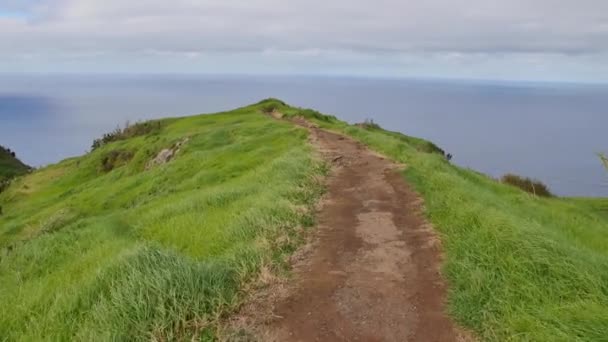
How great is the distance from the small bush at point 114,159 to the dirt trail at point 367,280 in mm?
35346

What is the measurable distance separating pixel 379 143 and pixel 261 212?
14.8 metres

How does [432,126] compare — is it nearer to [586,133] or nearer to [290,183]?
[586,133]

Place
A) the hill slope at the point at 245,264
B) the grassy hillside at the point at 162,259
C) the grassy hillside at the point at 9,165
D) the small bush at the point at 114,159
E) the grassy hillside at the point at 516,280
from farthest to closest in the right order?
the grassy hillside at the point at 9,165
the small bush at the point at 114,159
the grassy hillside at the point at 162,259
the hill slope at the point at 245,264
the grassy hillside at the point at 516,280

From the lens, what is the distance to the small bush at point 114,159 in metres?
→ 45.3

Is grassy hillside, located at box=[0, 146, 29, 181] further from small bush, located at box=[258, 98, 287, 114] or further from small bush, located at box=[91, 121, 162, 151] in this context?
small bush, located at box=[258, 98, 287, 114]

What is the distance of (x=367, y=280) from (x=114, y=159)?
140 ft

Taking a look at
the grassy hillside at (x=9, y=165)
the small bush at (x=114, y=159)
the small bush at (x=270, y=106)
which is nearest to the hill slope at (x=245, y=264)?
the small bush at (x=114, y=159)

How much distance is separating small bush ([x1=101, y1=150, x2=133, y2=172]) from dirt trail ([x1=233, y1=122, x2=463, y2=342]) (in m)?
35.3

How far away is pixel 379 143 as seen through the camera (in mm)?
25594

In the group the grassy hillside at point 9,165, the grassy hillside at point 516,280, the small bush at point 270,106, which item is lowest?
the grassy hillside at point 9,165

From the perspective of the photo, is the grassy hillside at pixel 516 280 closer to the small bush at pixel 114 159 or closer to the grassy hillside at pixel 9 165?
the small bush at pixel 114 159

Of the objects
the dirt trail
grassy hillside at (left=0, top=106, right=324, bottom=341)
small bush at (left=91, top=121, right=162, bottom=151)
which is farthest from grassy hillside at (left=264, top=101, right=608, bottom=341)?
small bush at (left=91, top=121, right=162, bottom=151)

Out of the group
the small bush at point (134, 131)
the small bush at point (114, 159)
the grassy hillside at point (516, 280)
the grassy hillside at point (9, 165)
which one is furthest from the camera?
the grassy hillside at point (9, 165)

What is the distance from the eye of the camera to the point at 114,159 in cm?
4647
